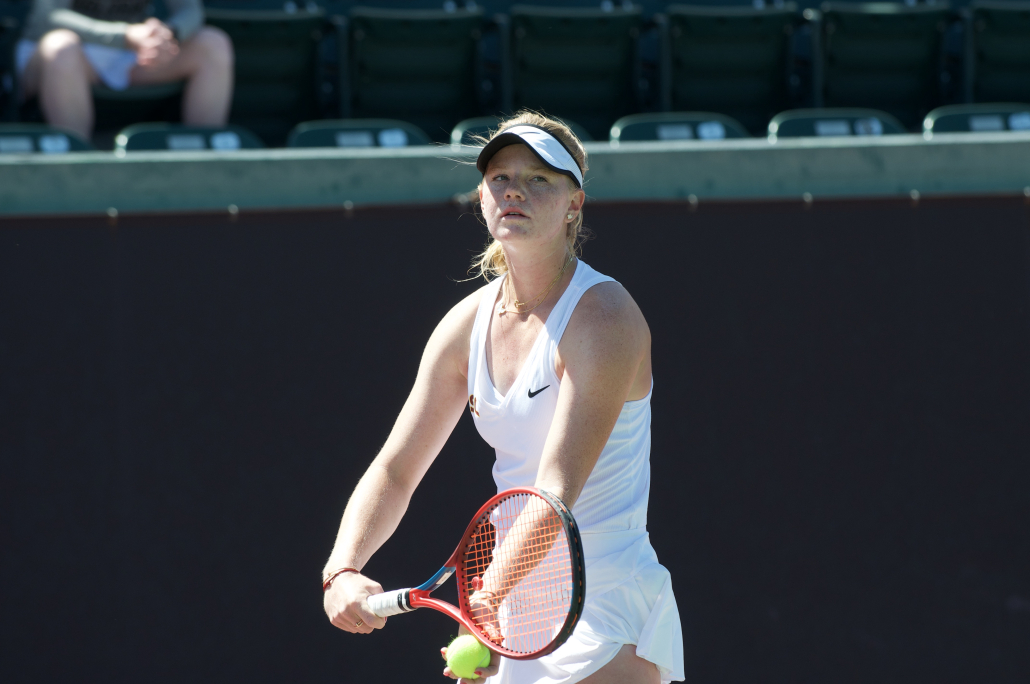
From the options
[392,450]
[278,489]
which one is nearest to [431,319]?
[278,489]

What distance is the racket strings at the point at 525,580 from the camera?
1.72 metres

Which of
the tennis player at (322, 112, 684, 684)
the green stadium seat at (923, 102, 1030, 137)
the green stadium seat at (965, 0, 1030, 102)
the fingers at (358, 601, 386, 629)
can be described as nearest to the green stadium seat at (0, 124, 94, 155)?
the tennis player at (322, 112, 684, 684)

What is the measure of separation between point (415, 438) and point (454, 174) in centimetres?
193

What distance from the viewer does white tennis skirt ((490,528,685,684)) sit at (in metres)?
1.85

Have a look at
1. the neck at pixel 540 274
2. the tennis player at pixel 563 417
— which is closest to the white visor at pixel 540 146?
the tennis player at pixel 563 417

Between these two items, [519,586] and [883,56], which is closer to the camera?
[519,586]

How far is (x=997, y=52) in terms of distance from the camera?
593 cm

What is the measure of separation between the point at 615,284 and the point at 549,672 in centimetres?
69

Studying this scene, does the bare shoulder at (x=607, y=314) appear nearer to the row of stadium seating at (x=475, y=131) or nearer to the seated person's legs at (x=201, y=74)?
the row of stadium seating at (x=475, y=131)

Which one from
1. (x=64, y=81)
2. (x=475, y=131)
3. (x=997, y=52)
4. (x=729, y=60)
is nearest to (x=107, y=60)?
(x=64, y=81)

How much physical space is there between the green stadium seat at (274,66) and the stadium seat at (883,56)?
2763 mm

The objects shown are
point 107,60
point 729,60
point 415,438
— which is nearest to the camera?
point 415,438

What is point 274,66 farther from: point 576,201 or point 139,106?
point 576,201

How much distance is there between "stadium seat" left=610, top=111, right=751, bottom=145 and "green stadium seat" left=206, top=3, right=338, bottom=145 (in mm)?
1806
